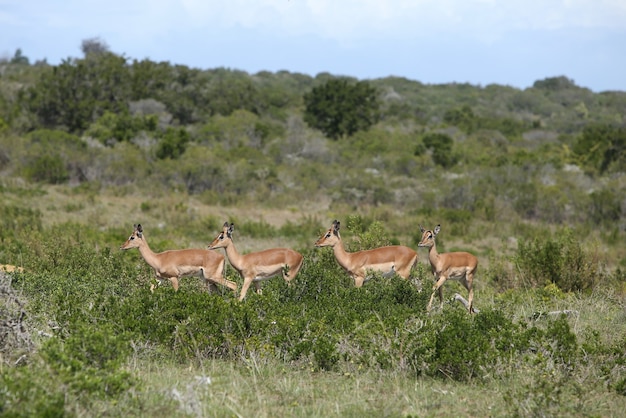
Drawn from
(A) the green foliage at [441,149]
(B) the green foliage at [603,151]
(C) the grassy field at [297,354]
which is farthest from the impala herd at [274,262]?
(A) the green foliage at [441,149]

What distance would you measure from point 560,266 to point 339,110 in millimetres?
32385

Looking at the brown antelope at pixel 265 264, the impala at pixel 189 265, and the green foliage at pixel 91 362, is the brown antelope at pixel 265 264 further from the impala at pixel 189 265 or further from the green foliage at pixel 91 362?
the green foliage at pixel 91 362

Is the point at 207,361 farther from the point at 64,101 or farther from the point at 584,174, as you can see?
the point at 64,101

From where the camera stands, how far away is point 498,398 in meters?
6.81

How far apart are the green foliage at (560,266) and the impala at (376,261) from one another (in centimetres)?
322

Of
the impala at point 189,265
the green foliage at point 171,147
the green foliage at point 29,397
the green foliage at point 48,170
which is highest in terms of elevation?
the green foliage at point 29,397

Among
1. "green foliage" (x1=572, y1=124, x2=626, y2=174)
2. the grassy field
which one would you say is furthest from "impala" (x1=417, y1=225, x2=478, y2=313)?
"green foliage" (x1=572, y1=124, x2=626, y2=174)

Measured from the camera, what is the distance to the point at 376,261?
11.0 meters

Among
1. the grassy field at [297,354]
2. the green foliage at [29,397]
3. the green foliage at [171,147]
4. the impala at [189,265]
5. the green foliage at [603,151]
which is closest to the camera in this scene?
the green foliage at [29,397]

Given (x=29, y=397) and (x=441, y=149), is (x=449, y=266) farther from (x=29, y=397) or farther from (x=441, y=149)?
(x=441, y=149)

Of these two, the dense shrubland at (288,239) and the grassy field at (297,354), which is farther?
the dense shrubland at (288,239)

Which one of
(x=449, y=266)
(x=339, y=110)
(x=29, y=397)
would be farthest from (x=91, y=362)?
(x=339, y=110)

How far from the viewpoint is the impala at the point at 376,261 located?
11023 millimetres

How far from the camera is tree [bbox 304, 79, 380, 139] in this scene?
1766 inches
